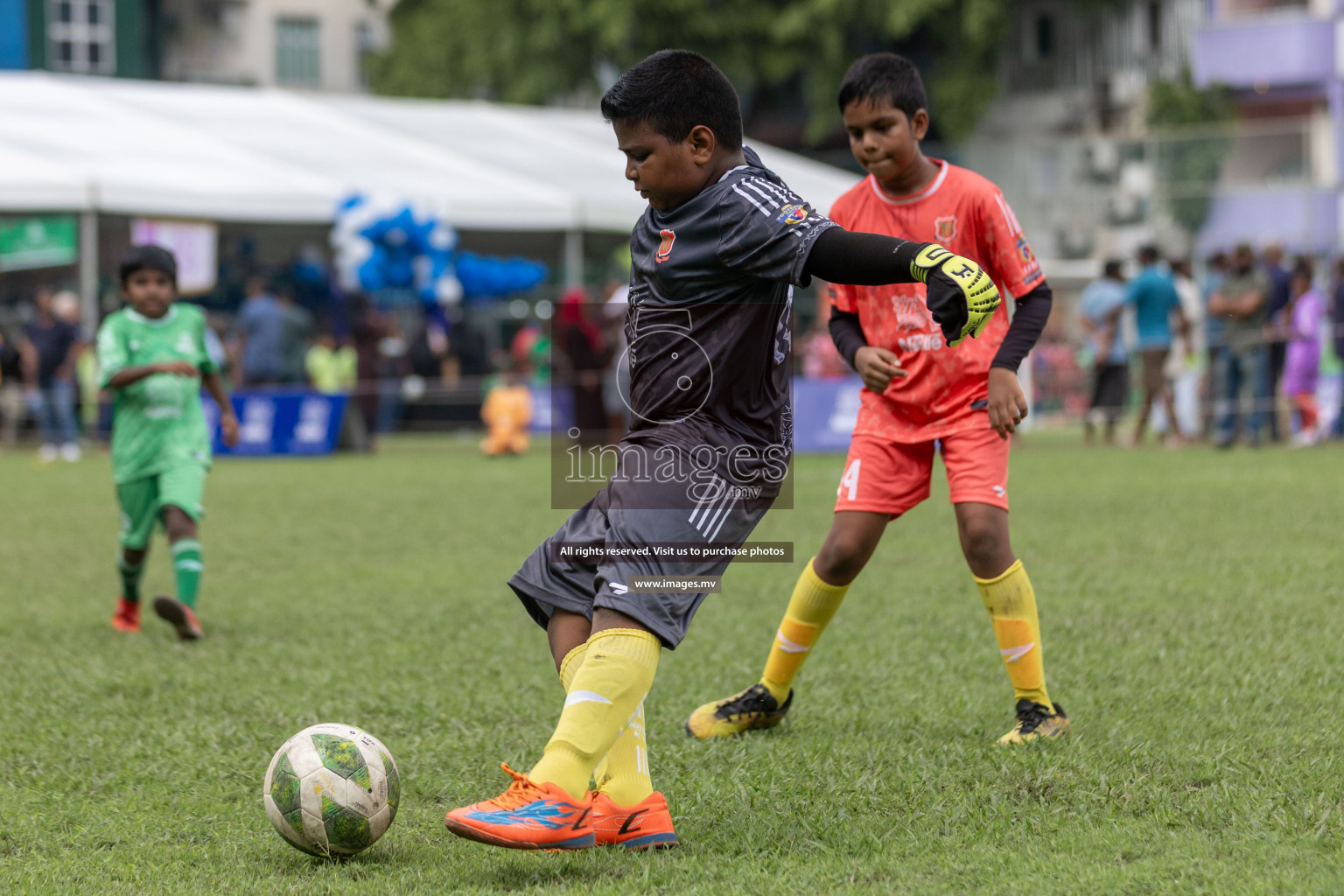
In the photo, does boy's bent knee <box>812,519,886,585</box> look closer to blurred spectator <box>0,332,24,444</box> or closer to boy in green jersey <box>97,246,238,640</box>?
boy in green jersey <box>97,246,238,640</box>

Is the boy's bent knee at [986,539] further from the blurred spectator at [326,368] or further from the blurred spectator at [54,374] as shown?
the blurred spectator at [326,368]

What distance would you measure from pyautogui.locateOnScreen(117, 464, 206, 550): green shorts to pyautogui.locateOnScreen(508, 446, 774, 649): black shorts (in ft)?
11.9

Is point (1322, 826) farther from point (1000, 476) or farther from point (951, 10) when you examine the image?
point (951, 10)

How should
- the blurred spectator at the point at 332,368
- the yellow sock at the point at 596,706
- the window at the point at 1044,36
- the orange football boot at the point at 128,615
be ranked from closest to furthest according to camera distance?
the yellow sock at the point at 596,706
the orange football boot at the point at 128,615
the blurred spectator at the point at 332,368
the window at the point at 1044,36

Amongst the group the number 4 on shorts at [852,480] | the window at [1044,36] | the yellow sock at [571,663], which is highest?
the window at [1044,36]

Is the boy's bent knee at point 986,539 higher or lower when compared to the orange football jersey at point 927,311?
lower

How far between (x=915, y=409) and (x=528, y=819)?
6.53 feet

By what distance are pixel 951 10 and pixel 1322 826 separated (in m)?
33.2

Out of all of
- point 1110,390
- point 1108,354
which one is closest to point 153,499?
point 1108,354

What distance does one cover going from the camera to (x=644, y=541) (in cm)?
341

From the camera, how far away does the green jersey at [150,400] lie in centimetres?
681

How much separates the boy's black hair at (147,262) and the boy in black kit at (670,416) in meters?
3.90

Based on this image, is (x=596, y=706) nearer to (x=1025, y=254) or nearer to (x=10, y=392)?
(x=1025, y=254)

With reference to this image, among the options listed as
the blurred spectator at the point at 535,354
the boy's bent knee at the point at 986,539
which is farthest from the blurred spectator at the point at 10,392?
the boy's bent knee at the point at 986,539
